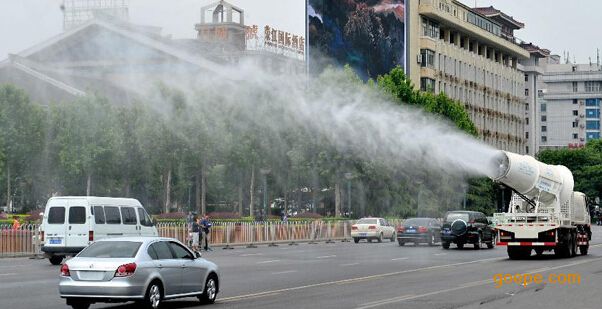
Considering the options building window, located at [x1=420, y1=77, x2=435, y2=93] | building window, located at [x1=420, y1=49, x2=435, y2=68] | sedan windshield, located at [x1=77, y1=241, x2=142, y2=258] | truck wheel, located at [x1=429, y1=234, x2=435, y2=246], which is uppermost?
building window, located at [x1=420, y1=49, x2=435, y2=68]

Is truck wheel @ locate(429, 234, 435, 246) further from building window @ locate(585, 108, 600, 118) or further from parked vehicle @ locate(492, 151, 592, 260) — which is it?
building window @ locate(585, 108, 600, 118)

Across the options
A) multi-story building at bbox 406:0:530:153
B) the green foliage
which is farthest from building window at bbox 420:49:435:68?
the green foliage

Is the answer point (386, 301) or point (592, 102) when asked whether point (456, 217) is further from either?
point (592, 102)

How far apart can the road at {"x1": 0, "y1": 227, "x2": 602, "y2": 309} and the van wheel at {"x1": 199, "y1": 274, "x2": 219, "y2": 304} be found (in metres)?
0.23

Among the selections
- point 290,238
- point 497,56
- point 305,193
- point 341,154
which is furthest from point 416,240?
point 497,56

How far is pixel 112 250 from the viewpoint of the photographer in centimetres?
1941

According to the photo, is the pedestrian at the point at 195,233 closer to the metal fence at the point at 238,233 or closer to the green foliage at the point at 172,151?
the metal fence at the point at 238,233

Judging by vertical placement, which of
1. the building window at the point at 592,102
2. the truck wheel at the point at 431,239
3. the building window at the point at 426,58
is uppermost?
the building window at the point at 592,102

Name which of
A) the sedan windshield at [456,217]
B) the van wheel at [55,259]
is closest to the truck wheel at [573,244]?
the sedan windshield at [456,217]

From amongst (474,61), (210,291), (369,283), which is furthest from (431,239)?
(474,61)

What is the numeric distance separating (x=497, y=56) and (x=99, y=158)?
260ft

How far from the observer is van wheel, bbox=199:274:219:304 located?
20703 millimetres

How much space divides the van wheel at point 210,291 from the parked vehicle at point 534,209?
17.8 m

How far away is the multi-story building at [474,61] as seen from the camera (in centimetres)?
11006
